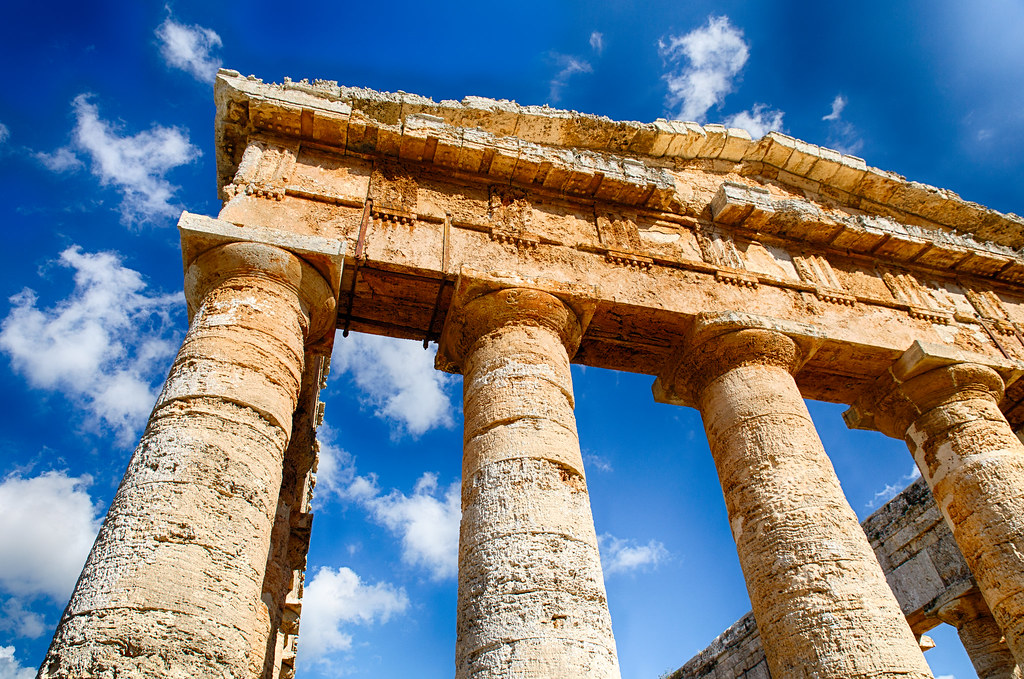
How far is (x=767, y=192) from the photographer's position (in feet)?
31.6

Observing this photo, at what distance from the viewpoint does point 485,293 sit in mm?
7172

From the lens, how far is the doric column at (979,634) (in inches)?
374

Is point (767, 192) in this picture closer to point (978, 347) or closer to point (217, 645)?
point (978, 347)

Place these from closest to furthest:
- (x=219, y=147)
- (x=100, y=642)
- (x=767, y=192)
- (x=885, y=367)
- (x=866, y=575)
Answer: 1. (x=100, y=642)
2. (x=866, y=575)
3. (x=219, y=147)
4. (x=885, y=367)
5. (x=767, y=192)

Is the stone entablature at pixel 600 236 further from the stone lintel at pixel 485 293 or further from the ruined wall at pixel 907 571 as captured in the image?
the ruined wall at pixel 907 571

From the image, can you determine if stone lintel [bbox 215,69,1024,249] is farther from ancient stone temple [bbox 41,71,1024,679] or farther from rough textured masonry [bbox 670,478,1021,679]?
rough textured masonry [bbox 670,478,1021,679]

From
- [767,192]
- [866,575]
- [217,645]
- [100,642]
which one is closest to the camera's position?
[100,642]

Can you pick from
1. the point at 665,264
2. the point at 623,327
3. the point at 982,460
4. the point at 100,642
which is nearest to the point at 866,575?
the point at 982,460

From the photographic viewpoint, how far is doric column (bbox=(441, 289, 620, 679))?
15.0 ft

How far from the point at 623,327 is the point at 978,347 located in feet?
16.9

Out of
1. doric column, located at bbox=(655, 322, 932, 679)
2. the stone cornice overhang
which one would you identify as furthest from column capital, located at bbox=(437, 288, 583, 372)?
the stone cornice overhang

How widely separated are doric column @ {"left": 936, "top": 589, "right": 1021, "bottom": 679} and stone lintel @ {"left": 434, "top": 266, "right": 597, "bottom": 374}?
295 inches

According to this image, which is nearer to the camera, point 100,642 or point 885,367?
point 100,642

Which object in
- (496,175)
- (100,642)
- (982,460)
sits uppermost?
(496,175)
